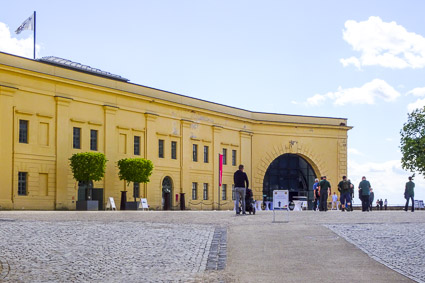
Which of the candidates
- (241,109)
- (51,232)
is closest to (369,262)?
(51,232)

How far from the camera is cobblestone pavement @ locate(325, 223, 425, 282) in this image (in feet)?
40.6

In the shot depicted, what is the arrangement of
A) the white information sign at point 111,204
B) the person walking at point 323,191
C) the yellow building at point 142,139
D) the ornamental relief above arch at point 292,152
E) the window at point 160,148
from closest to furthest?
1. the person walking at point 323,191
2. the yellow building at point 142,139
3. the white information sign at point 111,204
4. the window at point 160,148
5. the ornamental relief above arch at point 292,152

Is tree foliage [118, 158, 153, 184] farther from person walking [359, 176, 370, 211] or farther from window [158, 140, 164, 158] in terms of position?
person walking [359, 176, 370, 211]

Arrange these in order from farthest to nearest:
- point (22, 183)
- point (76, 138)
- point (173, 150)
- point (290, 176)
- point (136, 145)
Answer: point (290, 176) < point (173, 150) < point (136, 145) < point (76, 138) < point (22, 183)

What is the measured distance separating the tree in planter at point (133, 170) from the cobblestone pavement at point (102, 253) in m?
29.3

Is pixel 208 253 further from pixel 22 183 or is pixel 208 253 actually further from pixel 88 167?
pixel 88 167

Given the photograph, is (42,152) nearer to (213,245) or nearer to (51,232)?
(51,232)

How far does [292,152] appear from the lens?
67.7 meters

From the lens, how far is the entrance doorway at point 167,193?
53.8m

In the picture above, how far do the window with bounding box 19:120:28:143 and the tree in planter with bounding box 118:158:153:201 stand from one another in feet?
24.6

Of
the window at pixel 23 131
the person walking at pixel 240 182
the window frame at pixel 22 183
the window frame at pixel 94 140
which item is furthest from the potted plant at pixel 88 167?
the person walking at pixel 240 182

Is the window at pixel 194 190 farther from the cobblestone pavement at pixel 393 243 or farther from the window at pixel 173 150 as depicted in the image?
the cobblestone pavement at pixel 393 243

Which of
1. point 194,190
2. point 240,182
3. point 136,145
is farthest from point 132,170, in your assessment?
point 240,182

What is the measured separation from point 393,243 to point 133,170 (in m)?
34.3
